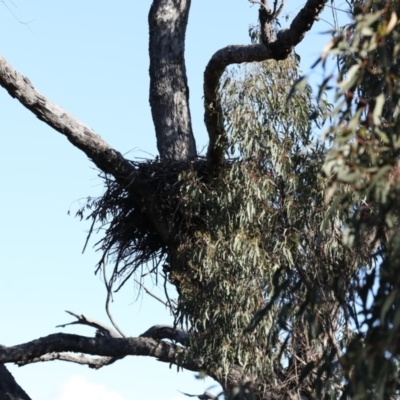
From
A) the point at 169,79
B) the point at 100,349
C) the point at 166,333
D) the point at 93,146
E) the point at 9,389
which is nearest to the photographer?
the point at 93,146

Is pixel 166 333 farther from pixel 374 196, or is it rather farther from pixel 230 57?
pixel 374 196

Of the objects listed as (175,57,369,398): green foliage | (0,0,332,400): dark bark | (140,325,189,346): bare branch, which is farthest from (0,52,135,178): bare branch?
(140,325,189,346): bare branch

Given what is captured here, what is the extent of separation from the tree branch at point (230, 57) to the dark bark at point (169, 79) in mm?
1436

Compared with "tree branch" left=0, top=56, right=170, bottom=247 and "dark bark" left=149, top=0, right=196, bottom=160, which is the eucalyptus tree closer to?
"tree branch" left=0, top=56, right=170, bottom=247

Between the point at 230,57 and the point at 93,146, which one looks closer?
the point at 230,57

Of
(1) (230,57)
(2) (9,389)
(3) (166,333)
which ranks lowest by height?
(2) (9,389)

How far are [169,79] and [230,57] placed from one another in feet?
8.74

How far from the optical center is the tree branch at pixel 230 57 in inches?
275

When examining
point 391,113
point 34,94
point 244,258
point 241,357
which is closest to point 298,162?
point 244,258

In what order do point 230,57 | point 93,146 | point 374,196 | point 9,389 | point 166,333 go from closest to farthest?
1. point 374,196
2. point 230,57
3. point 93,146
4. point 9,389
5. point 166,333

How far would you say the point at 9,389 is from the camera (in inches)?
354

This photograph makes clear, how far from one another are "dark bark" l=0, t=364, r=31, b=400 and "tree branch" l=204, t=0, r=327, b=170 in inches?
94.8

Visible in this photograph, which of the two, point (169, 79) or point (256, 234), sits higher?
point (169, 79)

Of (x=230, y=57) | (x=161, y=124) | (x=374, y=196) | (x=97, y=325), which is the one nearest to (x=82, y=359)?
(x=97, y=325)
